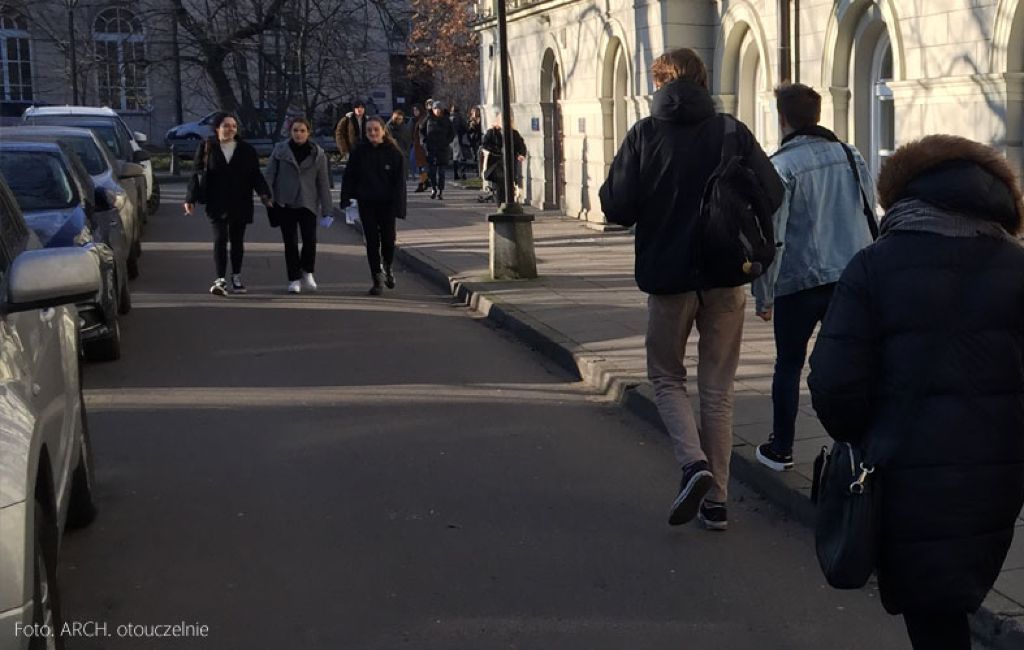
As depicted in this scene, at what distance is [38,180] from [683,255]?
22.7 feet

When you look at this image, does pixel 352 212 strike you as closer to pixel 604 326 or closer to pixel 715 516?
pixel 604 326

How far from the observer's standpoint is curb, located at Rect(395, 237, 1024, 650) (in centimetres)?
455

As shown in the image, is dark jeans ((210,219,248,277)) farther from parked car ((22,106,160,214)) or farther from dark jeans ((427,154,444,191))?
dark jeans ((427,154,444,191))

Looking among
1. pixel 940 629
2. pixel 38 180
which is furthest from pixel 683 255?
pixel 38 180

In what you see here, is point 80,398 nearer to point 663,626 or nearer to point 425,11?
point 663,626

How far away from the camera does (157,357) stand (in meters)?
10.3

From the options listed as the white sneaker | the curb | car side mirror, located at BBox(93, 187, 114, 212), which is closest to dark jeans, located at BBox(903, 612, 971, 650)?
the curb

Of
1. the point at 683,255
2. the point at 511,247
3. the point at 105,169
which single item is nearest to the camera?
the point at 683,255

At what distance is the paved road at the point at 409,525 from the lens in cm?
486

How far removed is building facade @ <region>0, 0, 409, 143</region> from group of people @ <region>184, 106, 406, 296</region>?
26994mm

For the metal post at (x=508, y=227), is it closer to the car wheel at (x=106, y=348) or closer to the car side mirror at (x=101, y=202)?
the car side mirror at (x=101, y=202)

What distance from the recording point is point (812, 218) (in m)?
6.15

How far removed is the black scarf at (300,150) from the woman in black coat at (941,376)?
10519 millimetres

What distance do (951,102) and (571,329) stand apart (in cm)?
419
